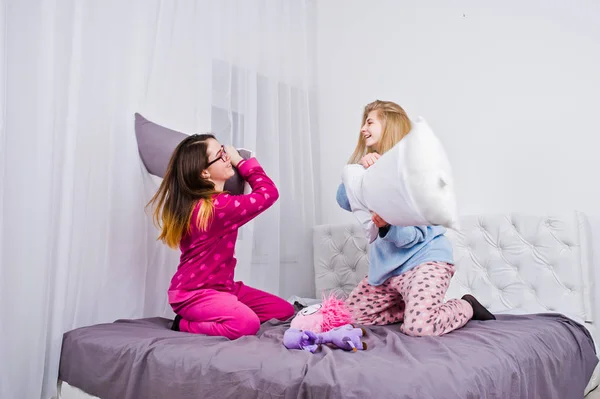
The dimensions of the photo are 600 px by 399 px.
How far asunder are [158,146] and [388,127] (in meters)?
0.88

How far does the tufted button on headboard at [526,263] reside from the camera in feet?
6.45

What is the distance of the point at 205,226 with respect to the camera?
1.69m

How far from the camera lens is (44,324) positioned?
63.1 inches

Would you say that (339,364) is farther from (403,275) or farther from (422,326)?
(403,275)

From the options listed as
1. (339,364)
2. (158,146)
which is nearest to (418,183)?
(339,364)

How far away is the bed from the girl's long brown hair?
1.14 ft

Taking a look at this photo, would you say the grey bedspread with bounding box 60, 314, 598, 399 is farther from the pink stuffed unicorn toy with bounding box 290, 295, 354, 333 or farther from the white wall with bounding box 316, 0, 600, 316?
the white wall with bounding box 316, 0, 600, 316

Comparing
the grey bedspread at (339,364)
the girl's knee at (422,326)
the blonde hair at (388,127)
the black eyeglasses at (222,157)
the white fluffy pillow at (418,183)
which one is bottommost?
the grey bedspread at (339,364)

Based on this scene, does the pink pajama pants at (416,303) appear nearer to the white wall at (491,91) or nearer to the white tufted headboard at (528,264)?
the white tufted headboard at (528,264)

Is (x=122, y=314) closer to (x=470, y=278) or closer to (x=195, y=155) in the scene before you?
(x=195, y=155)

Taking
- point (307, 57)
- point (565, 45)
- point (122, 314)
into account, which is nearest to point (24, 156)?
point (122, 314)

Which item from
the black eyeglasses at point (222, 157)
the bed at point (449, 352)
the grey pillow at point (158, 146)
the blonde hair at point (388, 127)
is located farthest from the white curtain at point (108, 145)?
the blonde hair at point (388, 127)

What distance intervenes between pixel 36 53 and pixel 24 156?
346mm

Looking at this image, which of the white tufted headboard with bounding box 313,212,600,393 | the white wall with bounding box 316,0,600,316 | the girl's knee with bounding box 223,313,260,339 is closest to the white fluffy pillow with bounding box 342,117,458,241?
the girl's knee with bounding box 223,313,260,339
